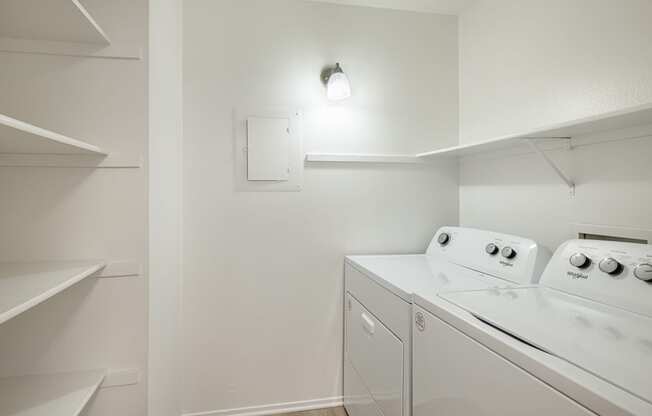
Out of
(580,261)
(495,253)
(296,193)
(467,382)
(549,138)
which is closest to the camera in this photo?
(467,382)

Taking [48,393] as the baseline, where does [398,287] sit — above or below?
above

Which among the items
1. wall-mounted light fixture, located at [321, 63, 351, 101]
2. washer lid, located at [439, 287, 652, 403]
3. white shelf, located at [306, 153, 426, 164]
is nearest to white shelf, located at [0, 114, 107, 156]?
white shelf, located at [306, 153, 426, 164]

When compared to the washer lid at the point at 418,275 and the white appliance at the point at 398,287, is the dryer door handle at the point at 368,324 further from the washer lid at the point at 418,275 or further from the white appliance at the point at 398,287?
the washer lid at the point at 418,275

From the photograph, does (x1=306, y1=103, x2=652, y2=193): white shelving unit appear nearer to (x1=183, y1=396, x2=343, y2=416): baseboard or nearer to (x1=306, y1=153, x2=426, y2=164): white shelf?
(x1=306, y1=153, x2=426, y2=164): white shelf

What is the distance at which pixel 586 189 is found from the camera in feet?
4.15

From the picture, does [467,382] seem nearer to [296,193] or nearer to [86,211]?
[296,193]

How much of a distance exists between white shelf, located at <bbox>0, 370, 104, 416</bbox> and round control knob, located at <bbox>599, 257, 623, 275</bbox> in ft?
5.64

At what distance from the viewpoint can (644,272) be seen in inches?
36.0

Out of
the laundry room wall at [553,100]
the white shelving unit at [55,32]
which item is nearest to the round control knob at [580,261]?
the laundry room wall at [553,100]

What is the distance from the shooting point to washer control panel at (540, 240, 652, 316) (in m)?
0.91

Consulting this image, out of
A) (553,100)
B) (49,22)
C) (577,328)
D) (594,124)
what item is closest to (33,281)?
(49,22)

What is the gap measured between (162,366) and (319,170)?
1.28 m

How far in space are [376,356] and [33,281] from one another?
1.29 m

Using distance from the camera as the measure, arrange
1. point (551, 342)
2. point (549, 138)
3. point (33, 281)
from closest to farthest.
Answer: point (551, 342), point (33, 281), point (549, 138)
